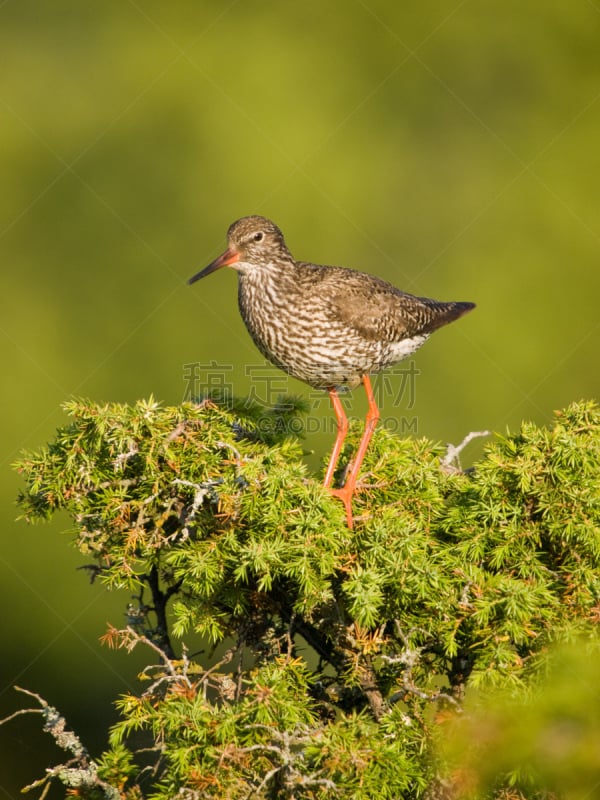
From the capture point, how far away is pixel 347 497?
3449 mm

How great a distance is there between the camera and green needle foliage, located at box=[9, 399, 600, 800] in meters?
2.59

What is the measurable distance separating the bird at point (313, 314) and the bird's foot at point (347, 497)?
99 cm

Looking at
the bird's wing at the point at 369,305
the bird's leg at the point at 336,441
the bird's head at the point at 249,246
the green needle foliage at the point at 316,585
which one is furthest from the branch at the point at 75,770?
the bird's head at the point at 249,246

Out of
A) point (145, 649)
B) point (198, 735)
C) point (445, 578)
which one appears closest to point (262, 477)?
point (445, 578)

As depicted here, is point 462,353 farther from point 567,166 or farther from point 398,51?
point 398,51

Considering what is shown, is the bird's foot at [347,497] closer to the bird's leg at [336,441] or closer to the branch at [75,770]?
the bird's leg at [336,441]

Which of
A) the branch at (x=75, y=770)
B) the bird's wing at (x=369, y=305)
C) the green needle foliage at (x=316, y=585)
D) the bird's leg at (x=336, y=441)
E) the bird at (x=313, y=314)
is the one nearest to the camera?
the green needle foliage at (x=316, y=585)

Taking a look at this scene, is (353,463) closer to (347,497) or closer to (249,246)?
(347,497)

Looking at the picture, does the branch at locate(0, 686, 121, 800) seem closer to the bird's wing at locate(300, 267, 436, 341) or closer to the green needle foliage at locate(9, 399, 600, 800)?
the green needle foliage at locate(9, 399, 600, 800)

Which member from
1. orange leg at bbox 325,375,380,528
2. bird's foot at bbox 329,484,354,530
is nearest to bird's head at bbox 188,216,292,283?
orange leg at bbox 325,375,380,528

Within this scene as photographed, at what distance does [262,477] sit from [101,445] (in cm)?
66

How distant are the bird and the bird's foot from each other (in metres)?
0.99

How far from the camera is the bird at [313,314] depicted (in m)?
4.78

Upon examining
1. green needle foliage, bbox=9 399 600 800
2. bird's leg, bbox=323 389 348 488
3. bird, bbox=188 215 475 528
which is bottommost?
green needle foliage, bbox=9 399 600 800
